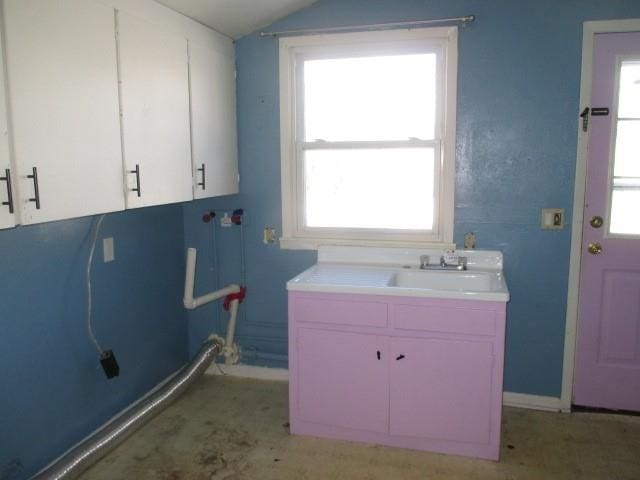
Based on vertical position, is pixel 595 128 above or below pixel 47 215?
above

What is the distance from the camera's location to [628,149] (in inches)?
106

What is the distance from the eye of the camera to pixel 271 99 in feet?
10.2

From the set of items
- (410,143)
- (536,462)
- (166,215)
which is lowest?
(536,462)

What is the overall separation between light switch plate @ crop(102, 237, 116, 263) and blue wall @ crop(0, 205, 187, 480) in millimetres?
28

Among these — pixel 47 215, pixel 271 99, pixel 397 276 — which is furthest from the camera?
pixel 271 99

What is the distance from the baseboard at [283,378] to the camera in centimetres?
294

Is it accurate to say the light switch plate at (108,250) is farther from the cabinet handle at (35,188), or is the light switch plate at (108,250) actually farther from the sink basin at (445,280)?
the sink basin at (445,280)

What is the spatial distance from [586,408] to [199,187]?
2.45 m

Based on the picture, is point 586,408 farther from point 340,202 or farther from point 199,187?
point 199,187

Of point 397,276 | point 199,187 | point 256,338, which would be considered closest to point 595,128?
point 397,276

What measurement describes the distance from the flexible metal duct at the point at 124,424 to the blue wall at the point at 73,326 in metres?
0.12

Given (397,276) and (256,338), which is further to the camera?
(256,338)

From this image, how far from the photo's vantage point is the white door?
158cm

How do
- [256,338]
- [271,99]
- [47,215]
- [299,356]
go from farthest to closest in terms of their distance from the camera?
[256,338] < [271,99] < [299,356] < [47,215]
